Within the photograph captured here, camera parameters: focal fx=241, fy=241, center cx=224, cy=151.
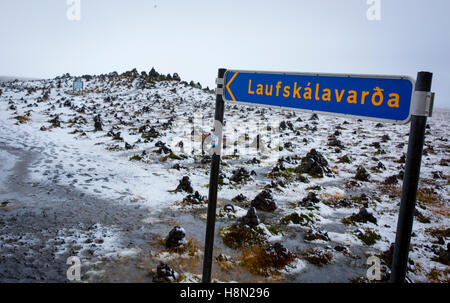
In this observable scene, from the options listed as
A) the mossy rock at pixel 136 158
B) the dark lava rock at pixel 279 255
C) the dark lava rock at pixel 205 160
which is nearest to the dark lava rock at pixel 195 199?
the dark lava rock at pixel 279 255

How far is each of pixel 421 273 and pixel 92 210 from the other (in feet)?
29.1

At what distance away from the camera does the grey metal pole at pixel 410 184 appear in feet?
5.89

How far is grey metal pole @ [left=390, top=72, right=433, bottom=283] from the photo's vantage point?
1.79 metres

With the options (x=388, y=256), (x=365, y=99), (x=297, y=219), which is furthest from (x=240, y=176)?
(x=365, y=99)

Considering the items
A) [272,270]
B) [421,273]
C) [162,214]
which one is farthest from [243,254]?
[421,273]

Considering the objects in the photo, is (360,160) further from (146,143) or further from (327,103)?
(327,103)

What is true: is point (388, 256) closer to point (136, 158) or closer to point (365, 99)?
point (365, 99)

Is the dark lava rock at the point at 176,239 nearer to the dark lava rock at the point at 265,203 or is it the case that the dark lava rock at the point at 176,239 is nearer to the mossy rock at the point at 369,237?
the dark lava rock at the point at 265,203

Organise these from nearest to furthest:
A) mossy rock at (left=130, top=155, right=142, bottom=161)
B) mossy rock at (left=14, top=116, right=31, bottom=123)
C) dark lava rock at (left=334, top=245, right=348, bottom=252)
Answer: dark lava rock at (left=334, top=245, right=348, bottom=252)
mossy rock at (left=130, top=155, right=142, bottom=161)
mossy rock at (left=14, top=116, right=31, bottom=123)

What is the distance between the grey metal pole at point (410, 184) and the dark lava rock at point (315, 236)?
515 centimetres

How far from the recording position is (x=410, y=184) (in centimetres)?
194

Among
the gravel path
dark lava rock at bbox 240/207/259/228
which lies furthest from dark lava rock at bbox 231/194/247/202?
the gravel path

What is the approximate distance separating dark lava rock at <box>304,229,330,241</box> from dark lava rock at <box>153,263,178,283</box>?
4069 millimetres

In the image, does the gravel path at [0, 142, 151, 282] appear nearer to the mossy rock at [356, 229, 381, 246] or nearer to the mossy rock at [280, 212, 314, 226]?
the mossy rock at [280, 212, 314, 226]
